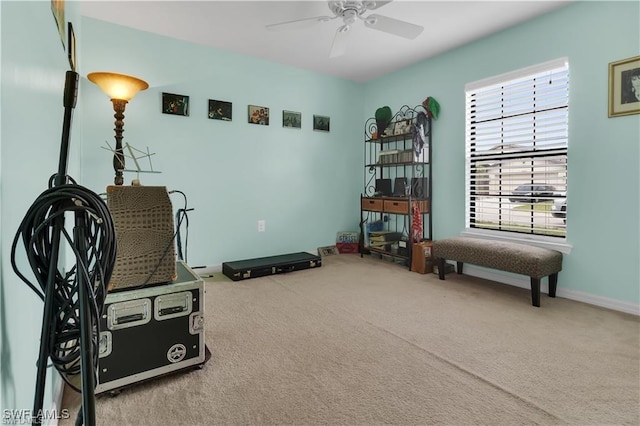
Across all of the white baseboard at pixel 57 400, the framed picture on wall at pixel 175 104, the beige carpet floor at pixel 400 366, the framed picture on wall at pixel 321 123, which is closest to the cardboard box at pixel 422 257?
the beige carpet floor at pixel 400 366

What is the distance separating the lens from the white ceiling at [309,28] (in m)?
2.79

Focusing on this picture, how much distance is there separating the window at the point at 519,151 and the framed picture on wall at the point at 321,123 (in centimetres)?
175

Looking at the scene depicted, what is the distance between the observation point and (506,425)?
1306 millimetres

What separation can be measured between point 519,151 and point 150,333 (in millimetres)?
3324

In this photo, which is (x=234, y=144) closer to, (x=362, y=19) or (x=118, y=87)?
(x=118, y=87)

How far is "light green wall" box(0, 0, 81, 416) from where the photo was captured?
2.45 feet

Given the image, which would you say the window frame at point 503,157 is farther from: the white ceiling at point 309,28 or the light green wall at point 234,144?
the light green wall at point 234,144

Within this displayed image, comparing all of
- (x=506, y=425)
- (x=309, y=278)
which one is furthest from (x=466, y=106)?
(x=506, y=425)

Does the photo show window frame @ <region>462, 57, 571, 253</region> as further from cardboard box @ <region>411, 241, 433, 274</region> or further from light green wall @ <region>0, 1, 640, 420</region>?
cardboard box @ <region>411, 241, 433, 274</region>

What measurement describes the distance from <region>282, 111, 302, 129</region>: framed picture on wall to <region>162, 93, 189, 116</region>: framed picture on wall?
3.76ft

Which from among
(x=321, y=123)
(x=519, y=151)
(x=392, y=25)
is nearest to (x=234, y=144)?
(x=321, y=123)

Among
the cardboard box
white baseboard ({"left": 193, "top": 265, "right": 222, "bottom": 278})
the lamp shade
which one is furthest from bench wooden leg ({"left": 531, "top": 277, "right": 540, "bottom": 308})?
the lamp shade

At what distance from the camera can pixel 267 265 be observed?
3.51 m

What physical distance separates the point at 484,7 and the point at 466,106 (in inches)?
39.3
